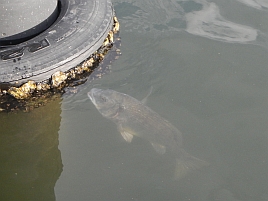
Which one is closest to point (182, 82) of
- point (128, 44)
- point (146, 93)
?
point (146, 93)

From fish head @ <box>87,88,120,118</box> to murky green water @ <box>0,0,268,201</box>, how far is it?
12cm

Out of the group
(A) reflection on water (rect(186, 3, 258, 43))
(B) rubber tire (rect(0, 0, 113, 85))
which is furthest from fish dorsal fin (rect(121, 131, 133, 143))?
(A) reflection on water (rect(186, 3, 258, 43))

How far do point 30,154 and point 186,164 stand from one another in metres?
1.84

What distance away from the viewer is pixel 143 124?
198 inches

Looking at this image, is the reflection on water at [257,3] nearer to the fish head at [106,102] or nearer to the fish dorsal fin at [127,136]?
the fish head at [106,102]

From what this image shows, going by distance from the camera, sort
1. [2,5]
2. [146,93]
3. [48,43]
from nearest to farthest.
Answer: [2,5], [48,43], [146,93]

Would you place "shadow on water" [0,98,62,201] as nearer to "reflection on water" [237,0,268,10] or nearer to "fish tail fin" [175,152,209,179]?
"fish tail fin" [175,152,209,179]

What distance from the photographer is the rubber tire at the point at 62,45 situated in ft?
16.5

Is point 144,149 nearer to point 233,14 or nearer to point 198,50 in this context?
point 198,50

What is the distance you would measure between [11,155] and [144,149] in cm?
159

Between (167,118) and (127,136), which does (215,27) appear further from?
(127,136)

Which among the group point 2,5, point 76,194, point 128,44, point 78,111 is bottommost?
point 76,194

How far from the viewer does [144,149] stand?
503 cm

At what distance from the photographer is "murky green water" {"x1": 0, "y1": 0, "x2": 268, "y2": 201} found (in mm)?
4633
